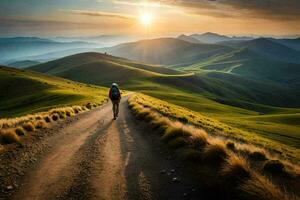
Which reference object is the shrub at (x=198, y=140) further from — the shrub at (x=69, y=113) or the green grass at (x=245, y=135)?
the shrub at (x=69, y=113)

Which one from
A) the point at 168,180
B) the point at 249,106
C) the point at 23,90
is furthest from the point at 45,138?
the point at 249,106

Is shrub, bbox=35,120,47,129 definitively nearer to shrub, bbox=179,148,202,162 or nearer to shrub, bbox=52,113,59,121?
shrub, bbox=52,113,59,121

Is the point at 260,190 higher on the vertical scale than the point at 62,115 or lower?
higher

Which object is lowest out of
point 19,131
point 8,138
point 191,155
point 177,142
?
point 19,131

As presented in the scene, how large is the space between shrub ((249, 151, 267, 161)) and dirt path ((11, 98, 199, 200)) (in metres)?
3.76

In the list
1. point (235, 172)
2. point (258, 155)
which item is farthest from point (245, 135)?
point (235, 172)

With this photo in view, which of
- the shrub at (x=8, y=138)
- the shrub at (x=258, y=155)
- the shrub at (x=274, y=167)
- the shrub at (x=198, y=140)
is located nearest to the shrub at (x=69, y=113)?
the shrub at (x=8, y=138)

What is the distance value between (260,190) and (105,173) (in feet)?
19.8

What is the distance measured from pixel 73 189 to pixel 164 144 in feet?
22.4

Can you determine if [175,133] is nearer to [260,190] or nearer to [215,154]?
[215,154]

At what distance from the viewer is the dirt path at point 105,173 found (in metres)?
9.26

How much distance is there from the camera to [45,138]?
18078 mm

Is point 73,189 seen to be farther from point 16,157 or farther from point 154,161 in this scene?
point 16,157

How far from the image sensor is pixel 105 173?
11.2m
